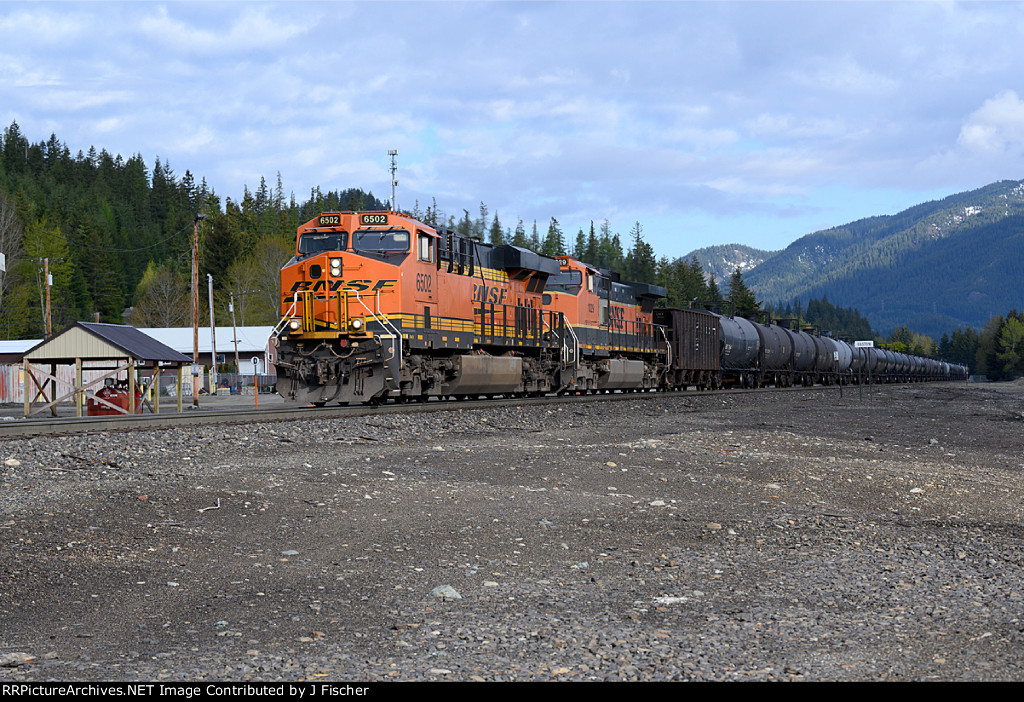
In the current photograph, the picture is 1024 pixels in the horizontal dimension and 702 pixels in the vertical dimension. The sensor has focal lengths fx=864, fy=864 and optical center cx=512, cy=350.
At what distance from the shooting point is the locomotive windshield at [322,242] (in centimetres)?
1922

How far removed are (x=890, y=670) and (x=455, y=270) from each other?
57.3 ft

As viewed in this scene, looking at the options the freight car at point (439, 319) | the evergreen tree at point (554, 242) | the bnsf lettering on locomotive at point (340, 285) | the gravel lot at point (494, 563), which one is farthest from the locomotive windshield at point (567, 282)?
the evergreen tree at point (554, 242)

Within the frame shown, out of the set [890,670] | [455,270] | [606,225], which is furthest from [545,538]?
[606,225]

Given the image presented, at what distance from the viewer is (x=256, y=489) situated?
891 centimetres

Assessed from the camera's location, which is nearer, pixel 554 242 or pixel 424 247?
pixel 424 247

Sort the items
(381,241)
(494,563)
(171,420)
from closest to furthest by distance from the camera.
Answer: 1. (494,563)
2. (171,420)
3. (381,241)

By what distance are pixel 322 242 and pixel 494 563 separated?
13.9 m

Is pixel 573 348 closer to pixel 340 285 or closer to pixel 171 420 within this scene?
pixel 340 285

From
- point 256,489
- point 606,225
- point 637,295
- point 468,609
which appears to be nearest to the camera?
point 468,609

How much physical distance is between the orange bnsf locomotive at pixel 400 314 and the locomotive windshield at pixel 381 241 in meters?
0.02

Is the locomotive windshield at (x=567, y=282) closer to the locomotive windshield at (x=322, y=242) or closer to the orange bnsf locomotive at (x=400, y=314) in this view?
the orange bnsf locomotive at (x=400, y=314)

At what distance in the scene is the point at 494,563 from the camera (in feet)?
22.2

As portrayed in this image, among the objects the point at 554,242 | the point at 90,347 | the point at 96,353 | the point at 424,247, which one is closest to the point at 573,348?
the point at 424,247
